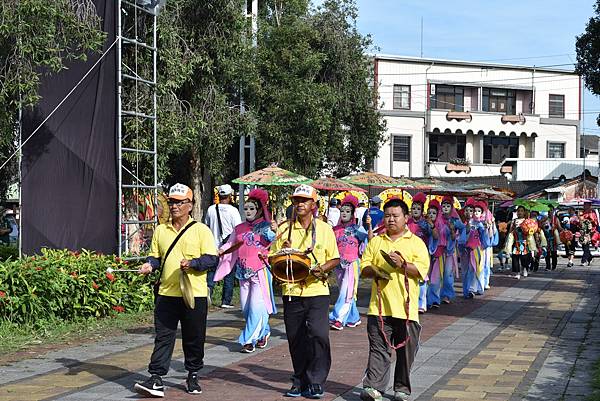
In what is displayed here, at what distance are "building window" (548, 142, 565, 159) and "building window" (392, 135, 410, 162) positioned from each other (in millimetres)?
9539

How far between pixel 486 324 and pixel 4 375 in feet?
23.2

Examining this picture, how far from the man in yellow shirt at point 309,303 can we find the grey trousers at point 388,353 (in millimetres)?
468

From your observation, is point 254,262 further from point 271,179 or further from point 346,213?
point 271,179

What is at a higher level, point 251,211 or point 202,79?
point 202,79

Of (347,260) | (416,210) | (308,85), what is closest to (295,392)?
(347,260)

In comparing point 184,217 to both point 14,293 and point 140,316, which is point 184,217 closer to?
point 14,293

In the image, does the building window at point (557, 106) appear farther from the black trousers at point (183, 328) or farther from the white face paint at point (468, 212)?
the black trousers at point (183, 328)

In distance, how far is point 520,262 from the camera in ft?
76.3

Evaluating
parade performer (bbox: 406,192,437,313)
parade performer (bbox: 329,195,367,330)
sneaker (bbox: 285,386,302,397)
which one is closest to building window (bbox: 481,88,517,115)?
parade performer (bbox: 406,192,437,313)

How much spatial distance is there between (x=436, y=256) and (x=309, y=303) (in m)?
7.61

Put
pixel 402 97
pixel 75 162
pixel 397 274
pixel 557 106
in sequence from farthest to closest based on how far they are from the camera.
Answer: pixel 557 106 < pixel 402 97 < pixel 75 162 < pixel 397 274

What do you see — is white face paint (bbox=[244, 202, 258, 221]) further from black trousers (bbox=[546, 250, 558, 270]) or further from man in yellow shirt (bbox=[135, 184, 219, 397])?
black trousers (bbox=[546, 250, 558, 270])

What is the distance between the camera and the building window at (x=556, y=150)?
2194 inches

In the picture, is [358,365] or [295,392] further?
[358,365]
